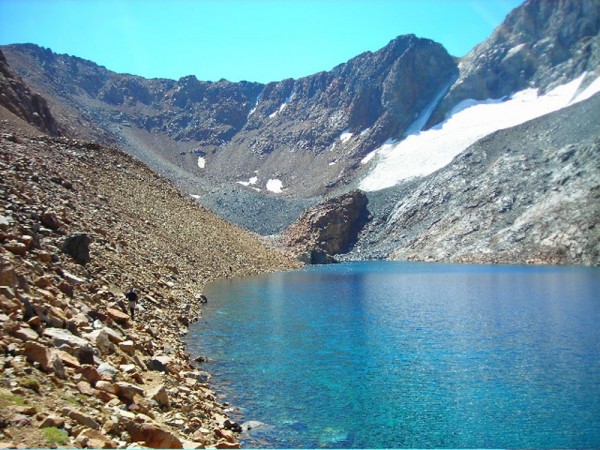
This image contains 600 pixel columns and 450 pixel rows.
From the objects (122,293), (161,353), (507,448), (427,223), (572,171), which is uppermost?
(572,171)

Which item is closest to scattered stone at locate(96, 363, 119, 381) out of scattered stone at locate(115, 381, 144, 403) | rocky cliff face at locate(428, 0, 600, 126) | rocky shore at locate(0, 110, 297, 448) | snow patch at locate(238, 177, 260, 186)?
rocky shore at locate(0, 110, 297, 448)

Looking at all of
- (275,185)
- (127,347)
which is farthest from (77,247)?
(275,185)

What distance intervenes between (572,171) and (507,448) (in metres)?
85.8

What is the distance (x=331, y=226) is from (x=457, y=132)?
170 ft

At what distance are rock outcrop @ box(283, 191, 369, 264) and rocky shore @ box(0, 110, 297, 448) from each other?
7081 centimetres

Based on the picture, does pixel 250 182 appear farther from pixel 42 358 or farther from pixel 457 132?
pixel 42 358

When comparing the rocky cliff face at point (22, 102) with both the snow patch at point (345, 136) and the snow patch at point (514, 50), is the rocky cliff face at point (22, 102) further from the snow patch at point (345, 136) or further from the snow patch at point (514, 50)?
the snow patch at point (514, 50)

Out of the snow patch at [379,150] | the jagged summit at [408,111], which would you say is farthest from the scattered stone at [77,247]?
the snow patch at [379,150]

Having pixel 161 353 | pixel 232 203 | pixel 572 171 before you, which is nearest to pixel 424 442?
pixel 161 353

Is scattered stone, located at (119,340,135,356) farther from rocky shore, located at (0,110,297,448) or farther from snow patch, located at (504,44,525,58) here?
snow patch, located at (504,44,525,58)

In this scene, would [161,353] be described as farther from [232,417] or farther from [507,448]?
[507,448]

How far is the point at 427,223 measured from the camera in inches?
4336

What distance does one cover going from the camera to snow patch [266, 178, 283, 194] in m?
179

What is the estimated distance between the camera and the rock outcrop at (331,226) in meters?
117
